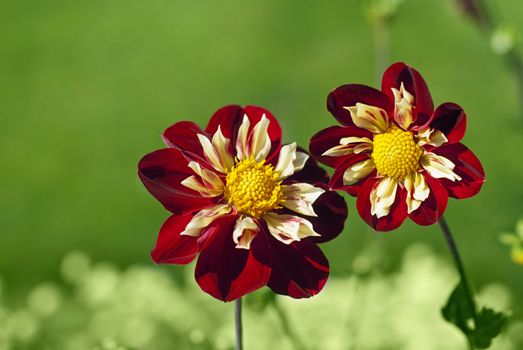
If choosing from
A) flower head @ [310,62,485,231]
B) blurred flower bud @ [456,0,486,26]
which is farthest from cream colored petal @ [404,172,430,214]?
blurred flower bud @ [456,0,486,26]

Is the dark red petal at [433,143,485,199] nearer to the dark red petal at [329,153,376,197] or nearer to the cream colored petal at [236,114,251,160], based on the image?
the dark red petal at [329,153,376,197]

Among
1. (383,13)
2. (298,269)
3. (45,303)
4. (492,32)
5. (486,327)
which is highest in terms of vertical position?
(383,13)

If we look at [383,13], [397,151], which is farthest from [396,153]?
[383,13]

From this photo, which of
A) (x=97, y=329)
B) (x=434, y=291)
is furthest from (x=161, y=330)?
(x=434, y=291)

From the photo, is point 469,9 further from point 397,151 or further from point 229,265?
point 229,265

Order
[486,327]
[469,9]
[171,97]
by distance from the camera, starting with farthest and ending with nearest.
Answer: [171,97] < [469,9] < [486,327]

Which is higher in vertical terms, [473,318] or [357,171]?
[357,171]

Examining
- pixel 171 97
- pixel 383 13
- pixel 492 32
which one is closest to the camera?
pixel 383 13

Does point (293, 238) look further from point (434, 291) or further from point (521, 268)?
point (521, 268)
